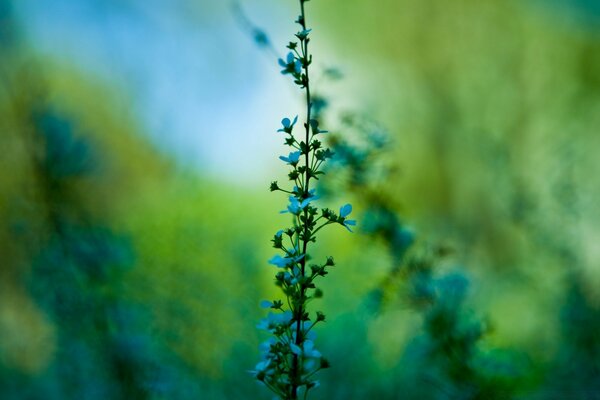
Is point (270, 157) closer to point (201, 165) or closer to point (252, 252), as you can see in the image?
point (201, 165)

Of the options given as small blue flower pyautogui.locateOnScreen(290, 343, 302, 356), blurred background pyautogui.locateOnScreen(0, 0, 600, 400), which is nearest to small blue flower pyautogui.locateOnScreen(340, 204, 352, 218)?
small blue flower pyautogui.locateOnScreen(290, 343, 302, 356)

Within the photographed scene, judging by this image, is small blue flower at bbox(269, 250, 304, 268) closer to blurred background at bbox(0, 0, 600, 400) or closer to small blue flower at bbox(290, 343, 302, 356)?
small blue flower at bbox(290, 343, 302, 356)

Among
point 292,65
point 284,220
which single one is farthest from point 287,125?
point 284,220

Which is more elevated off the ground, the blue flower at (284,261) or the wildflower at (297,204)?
the wildflower at (297,204)

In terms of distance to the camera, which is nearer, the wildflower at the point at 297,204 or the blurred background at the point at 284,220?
the wildflower at the point at 297,204

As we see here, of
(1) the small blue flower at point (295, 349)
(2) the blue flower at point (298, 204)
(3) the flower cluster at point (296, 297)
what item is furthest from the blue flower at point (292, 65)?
(1) the small blue flower at point (295, 349)

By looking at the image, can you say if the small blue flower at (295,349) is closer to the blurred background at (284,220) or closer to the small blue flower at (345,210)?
the small blue flower at (345,210)

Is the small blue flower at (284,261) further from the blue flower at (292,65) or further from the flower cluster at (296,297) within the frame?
the blue flower at (292,65)

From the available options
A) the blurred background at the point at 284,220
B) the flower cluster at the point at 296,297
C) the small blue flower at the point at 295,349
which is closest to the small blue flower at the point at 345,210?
the flower cluster at the point at 296,297

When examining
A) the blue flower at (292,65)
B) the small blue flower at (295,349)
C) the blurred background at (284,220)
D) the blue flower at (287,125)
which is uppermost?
the blurred background at (284,220)
